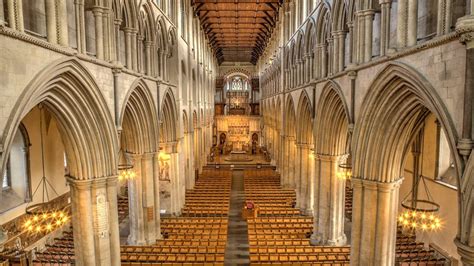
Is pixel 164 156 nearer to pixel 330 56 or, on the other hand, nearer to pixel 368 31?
pixel 330 56

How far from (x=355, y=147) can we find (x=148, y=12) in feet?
32.5

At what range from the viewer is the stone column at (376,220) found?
9141 millimetres

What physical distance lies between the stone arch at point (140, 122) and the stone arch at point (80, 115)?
10.0 ft

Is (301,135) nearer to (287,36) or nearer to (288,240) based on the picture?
(288,240)

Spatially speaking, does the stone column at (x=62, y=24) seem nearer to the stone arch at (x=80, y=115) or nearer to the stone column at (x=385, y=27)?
the stone arch at (x=80, y=115)

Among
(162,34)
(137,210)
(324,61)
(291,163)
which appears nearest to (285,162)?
(291,163)

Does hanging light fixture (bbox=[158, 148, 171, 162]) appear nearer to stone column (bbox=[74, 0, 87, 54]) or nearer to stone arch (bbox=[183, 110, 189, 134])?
stone arch (bbox=[183, 110, 189, 134])

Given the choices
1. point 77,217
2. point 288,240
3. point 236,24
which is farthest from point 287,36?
point 77,217

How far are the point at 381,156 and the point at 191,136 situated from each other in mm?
16001

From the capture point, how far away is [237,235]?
16234mm

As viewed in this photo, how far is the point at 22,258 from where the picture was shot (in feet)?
33.0

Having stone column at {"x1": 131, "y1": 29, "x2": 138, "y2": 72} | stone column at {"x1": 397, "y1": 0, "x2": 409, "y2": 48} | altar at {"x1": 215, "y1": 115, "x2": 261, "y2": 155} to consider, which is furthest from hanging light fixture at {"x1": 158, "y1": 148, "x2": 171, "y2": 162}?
altar at {"x1": 215, "y1": 115, "x2": 261, "y2": 155}

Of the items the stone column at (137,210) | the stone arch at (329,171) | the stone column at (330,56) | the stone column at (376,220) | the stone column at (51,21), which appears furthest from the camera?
the stone column at (137,210)

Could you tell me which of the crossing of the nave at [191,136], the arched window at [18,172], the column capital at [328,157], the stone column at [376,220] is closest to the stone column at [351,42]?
the crossing of the nave at [191,136]
